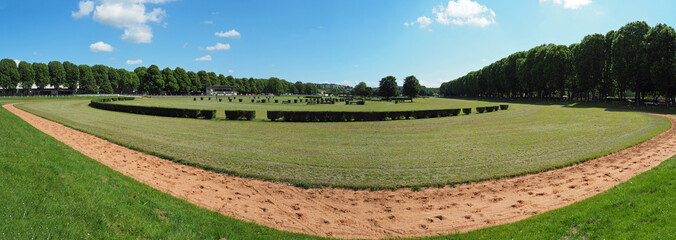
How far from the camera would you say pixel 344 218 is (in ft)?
26.2

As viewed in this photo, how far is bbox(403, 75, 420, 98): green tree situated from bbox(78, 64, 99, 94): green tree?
360 ft

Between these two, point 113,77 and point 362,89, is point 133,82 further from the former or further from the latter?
point 362,89

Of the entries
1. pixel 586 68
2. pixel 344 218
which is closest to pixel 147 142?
pixel 344 218

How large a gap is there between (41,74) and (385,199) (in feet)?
423

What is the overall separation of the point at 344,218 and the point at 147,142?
1415 centimetres

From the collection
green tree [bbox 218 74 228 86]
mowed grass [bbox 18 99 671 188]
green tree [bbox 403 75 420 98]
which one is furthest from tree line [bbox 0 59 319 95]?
mowed grass [bbox 18 99 671 188]

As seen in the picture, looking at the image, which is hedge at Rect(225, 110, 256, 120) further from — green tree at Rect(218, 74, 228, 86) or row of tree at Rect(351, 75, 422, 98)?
green tree at Rect(218, 74, 228, 86)

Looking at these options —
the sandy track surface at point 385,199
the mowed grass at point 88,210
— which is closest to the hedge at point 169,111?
the sandy track surface at point 385,199

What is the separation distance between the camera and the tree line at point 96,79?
90.3 metres

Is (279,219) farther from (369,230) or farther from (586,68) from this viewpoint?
(586,68)

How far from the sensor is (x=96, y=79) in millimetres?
113688

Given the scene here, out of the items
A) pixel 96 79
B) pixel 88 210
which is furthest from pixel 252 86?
pixel 88 210

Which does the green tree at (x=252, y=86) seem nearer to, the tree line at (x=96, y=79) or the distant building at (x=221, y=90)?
the distant building at (x=221, y=90)

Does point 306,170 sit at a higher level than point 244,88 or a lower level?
lower
